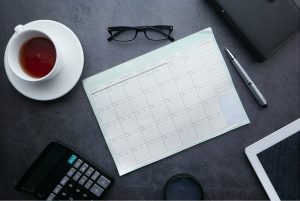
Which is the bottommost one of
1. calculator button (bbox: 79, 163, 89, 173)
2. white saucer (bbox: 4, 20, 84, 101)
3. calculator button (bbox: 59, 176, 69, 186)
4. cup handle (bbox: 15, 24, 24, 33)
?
calculator button (bbox: 59, 176, 69, 186)

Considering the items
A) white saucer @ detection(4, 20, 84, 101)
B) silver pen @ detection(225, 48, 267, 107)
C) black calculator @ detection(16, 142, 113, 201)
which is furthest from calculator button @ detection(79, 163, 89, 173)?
silver pen @ detection(225, 48, 267, 107)

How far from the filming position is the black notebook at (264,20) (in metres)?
0.74

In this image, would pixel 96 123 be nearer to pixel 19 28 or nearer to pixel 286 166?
pixel 19 28

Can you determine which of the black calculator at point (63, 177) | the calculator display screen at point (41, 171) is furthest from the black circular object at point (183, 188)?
the calculator display screen at point (41, 171)

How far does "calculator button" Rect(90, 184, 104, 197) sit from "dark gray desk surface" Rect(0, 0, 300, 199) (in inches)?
1.1

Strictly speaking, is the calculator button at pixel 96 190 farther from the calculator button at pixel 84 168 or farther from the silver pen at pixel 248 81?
the silver pen at pixel 248 81

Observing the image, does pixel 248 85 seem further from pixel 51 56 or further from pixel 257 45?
pixel 51 56

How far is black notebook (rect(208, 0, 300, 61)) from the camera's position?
737 mm

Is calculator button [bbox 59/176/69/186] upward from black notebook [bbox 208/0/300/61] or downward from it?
downward

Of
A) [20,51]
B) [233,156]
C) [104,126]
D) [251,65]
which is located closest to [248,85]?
[251,65]

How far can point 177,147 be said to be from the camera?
78cm

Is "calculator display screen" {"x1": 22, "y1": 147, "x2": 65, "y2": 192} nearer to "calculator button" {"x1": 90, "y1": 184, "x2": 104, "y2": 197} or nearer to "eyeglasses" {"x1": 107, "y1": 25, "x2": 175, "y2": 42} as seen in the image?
"calculator button" {"x1": 90, "y1": 184, "x2": 104, "y2": 197}

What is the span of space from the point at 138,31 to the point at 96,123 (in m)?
0.21

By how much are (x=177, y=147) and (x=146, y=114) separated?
0.09 metres
